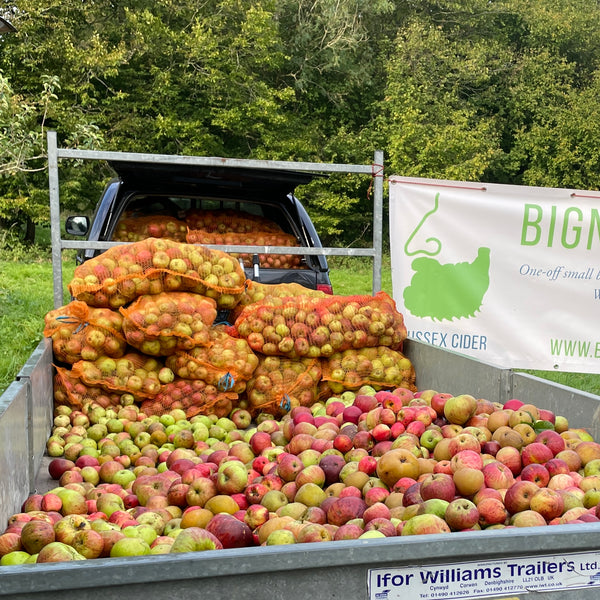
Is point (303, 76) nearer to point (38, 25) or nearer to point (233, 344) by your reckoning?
point (38, 25)

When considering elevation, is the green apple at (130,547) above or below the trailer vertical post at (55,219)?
below

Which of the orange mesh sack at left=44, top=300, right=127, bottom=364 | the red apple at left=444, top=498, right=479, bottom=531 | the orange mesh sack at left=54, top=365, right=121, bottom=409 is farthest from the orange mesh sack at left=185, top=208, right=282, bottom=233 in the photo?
the red apple at left=444, top=498, right=479, bottom=531

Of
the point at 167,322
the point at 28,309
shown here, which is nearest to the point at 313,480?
the point at 167,322

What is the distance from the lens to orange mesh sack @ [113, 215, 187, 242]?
5.92 metres

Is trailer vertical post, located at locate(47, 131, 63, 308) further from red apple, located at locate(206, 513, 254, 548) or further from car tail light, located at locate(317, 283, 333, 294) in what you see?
red apple, located at locate(206, 513, 254, 548)

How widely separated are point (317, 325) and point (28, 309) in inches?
266

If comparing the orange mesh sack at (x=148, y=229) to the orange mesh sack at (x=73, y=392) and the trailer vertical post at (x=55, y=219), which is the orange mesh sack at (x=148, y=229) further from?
the orange mesh sack at (x=73, y=392)

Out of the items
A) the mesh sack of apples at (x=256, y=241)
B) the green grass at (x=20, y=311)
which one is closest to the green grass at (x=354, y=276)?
the green grass at (x=20, y=311)

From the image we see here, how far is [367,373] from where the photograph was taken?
4.81 m

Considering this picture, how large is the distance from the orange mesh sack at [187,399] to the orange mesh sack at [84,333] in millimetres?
407

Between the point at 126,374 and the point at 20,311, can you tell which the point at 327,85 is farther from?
the point at 126,374

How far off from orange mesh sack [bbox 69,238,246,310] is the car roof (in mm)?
913

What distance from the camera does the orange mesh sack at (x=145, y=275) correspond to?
4539 millimetres

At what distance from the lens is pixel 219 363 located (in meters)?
4.54
